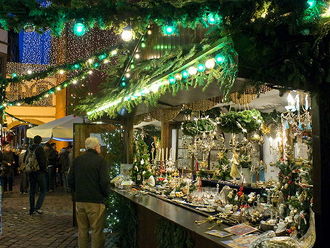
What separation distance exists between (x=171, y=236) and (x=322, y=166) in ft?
7.28

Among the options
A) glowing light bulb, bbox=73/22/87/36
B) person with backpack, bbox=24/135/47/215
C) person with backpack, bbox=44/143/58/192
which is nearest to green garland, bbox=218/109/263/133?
glowing light bulb, bbox=73/22/87/36

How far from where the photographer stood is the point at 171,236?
4582mm

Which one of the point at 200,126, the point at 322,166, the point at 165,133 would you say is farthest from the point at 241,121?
the point at 165,133

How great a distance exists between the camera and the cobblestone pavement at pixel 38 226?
7.18m

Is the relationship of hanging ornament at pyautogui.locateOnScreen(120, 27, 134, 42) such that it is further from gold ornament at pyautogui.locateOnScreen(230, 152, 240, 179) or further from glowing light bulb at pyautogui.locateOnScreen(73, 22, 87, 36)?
gold ornament at pyautogui.locateOnScreen(230, 152, 240, 179)

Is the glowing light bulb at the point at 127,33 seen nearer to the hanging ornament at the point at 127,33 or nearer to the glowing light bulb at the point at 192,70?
the hanging ornament at the point at 127,33

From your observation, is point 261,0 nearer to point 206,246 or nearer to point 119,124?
point 206,246

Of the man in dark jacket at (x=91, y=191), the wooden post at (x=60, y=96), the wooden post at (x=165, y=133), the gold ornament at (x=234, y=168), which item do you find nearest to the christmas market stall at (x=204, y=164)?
the gold ornament at (x=234, y=168)

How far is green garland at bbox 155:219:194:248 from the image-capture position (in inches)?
166

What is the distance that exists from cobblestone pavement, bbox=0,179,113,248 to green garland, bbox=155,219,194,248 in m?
2.75

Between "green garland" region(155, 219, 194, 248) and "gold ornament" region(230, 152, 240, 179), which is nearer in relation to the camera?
"green garland" region(155, 219, 194, 248)

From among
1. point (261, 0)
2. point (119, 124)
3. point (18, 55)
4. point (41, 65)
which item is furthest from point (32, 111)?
point (261, 0)

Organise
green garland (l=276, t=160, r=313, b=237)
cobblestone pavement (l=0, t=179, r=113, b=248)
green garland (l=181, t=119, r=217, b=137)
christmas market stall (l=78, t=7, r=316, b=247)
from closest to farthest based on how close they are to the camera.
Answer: green garland (l=276, t=160, r=313, b=237) < christmas market stall (l=78, t=7, r=316, b=247) < cobblestone pavement (l=0, t=179, r=113, b=248) < green garland (l=181, t=119, r=217, b=137)

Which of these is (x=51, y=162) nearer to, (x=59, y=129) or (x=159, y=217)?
(x=59, y=129)
